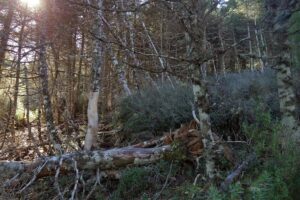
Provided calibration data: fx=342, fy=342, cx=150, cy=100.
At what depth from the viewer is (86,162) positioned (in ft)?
16.4

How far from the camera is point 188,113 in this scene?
20.7ft

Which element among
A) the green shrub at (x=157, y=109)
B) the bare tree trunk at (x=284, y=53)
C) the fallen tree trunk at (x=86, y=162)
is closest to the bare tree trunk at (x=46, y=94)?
the green shrub at (x=157, y=109)

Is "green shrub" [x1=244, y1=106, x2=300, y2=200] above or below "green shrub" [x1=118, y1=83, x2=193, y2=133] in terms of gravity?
below

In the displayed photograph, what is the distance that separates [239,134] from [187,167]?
3.81ft

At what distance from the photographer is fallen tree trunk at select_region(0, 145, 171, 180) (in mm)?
5000

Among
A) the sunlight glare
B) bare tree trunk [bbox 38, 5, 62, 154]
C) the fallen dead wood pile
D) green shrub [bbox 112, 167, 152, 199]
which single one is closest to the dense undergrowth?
green shrub [bbox 112, 167, 152, 199]

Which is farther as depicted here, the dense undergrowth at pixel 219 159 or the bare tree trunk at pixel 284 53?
the bare tree trunk at pixel 284 53

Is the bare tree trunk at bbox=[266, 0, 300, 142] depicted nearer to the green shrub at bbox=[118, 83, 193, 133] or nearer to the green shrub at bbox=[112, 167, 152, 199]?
the green shrub at bbox=[112, 167, 152, 199]

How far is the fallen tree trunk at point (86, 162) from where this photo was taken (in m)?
5.00

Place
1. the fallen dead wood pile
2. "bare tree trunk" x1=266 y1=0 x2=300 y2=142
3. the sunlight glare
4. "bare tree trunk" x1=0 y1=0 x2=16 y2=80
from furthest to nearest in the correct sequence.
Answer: the sunlight glare < "bare tree trunk" x1=0 y1=0 x2=16 y2=80 < the fallen dead wood pile < "bare tree trunk" x1=266 y1=0 x2=300 y2=142

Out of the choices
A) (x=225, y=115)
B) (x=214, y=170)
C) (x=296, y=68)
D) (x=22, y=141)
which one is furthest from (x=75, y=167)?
(x=22, y=141)

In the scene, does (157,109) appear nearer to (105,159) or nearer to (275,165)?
(105,159)

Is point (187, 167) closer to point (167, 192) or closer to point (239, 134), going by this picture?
point (167, 192)

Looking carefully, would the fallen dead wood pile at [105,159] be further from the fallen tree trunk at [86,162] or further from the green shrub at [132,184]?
the green shrub at [132,184]
